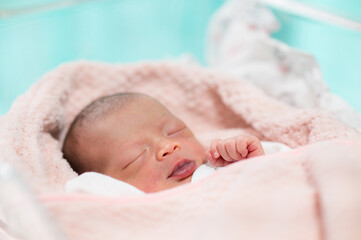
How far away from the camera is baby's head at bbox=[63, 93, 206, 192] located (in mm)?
851

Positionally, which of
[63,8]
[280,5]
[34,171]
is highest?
[63,8]

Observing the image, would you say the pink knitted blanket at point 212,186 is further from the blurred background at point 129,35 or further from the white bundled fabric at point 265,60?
the blurred background at point 129,35

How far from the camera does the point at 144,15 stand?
5.41 ft

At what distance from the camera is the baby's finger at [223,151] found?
0.83m

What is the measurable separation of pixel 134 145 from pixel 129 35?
2.69 feet

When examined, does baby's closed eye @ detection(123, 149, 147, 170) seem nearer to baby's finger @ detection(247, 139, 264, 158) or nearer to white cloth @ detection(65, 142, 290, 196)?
white cloth @ detection(65, 142, 290, 196)

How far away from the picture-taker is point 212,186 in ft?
2.23

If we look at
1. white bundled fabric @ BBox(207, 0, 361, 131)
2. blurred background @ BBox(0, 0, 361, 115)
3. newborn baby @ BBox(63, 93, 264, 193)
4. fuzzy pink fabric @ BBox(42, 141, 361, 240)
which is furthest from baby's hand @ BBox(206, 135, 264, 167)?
blurred background @ BBox(0, 0, 361, 115)

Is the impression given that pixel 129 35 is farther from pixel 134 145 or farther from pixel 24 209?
pixel 24 209

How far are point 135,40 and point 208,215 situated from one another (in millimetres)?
1092

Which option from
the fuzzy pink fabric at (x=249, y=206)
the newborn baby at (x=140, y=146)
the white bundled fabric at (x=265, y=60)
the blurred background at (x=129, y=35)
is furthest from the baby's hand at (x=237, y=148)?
the blurred background at (x=129, y=35)

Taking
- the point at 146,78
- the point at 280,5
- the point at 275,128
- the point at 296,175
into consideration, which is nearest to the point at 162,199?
the point at 296,175

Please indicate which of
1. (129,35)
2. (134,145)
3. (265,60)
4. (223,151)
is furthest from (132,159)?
(129,35)

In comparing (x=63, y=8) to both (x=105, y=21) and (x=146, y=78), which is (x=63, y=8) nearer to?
(x=105, y=21)
